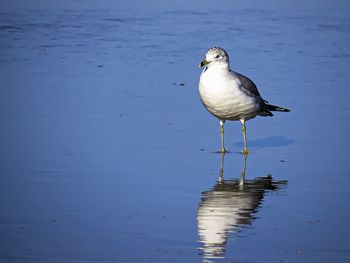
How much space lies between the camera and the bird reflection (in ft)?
22.6

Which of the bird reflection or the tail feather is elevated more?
the tail feather

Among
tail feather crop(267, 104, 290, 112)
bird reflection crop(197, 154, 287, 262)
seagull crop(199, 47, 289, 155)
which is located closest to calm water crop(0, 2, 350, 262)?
bird reflection crop(197, 154, 287, 262)

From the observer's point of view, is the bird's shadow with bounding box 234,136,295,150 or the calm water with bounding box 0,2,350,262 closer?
the calm water with bounding box 0,2,350,262

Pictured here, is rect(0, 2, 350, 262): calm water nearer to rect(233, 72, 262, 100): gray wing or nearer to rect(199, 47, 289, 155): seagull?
rect(199, 47, 289, 155): seagull

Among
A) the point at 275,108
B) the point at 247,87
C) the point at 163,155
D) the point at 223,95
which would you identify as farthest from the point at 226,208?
the point at 275,108

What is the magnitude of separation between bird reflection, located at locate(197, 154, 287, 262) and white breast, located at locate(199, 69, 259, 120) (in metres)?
1.14

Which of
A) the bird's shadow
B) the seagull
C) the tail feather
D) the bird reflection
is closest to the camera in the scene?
the bird reflection

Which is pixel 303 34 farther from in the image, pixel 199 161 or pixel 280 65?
pixel 199 161

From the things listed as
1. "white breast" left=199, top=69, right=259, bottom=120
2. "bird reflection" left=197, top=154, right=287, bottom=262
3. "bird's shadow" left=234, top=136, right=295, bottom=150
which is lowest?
"bird reflection" left=197, top=154, right=287, bottom=262

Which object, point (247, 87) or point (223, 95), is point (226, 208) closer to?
point (223, 95)

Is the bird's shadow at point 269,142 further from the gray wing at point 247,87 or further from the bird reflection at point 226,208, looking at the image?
the bird reflection at point 226,208

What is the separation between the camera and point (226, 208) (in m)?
7.83

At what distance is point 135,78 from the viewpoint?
47.3 feet

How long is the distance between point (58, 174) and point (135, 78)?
560 centimetres
